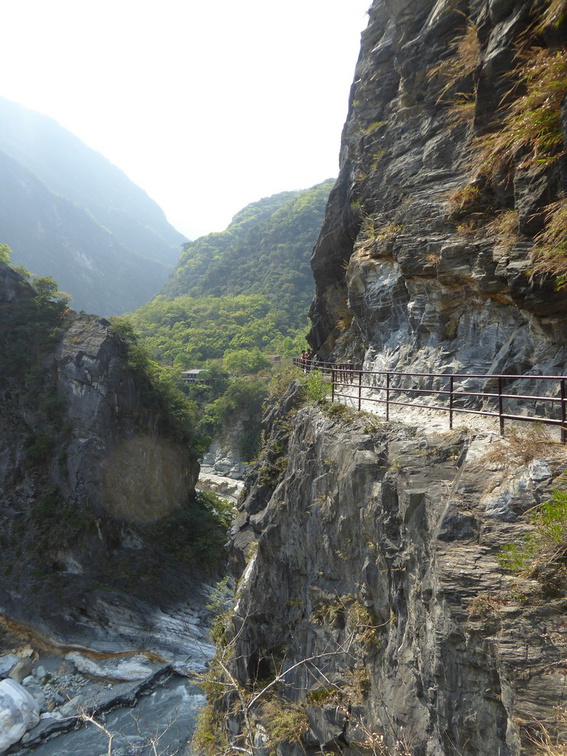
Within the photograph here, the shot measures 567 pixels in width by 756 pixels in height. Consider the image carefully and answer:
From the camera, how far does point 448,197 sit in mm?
9398

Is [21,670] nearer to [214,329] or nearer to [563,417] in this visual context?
[563,417]

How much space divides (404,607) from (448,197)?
8.31 meters

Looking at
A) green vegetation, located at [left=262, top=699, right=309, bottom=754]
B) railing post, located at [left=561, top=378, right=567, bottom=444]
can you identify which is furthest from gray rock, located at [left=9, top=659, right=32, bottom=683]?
railing post, located at [left=561, top=378, right=567, bottom=444]

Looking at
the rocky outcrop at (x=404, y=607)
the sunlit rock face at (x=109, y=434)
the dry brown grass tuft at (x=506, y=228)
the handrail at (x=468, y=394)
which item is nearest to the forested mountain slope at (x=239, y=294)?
the sunlit rock face at (x=109, y=434)

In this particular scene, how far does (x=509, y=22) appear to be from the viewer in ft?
24.9

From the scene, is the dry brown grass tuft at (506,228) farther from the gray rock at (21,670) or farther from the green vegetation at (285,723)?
the gray rock at (21,670)

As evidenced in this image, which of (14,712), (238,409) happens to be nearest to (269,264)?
(238,409)

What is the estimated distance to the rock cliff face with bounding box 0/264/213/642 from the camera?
68.7ft

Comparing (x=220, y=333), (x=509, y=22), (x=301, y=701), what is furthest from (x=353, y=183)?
(x=220, y=333)

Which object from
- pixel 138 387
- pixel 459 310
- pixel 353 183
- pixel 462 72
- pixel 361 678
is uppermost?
pixel 462 72

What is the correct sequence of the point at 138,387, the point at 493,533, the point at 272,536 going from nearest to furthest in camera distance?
the point at 493,533
the point at 272,536
the point at 138,387

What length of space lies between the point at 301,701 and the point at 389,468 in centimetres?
493

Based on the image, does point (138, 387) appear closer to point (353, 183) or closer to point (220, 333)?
point (353, 183)

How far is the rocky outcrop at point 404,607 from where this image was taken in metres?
3.78
